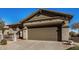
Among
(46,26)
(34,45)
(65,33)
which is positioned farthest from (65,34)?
(34,45)

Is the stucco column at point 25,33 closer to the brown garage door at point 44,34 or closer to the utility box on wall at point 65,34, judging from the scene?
the brown garage door at point 44,34

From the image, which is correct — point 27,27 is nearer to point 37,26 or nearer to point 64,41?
point 37,26

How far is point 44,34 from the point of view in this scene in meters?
13.2

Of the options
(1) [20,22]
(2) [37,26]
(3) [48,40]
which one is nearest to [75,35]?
(3) [48,40]

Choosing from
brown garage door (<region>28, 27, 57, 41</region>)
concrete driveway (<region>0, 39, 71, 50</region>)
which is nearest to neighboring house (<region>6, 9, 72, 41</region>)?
brown garage door (<region>28, 27, 57, 41</region>)

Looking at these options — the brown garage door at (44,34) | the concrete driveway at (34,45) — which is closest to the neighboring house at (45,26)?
the brown garage door at (44,34)

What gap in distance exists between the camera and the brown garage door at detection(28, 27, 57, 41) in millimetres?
12992

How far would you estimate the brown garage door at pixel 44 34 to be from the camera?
42.6 ft

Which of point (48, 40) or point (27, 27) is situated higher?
point (27, 27)

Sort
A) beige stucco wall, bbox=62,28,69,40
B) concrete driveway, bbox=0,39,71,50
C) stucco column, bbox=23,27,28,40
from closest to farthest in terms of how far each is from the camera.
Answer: concrete driveway, bbox=0,39,71,50, beige stucco wall, bbox=62,28,69,40, stucco column, bbox=23,27,28,40

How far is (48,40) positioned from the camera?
12883 millimetres

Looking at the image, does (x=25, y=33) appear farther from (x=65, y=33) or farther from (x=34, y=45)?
(x=65, y=33)

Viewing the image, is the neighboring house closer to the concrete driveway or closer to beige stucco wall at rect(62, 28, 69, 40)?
beige stucco wall at rect(62, 28, 69, 40)
